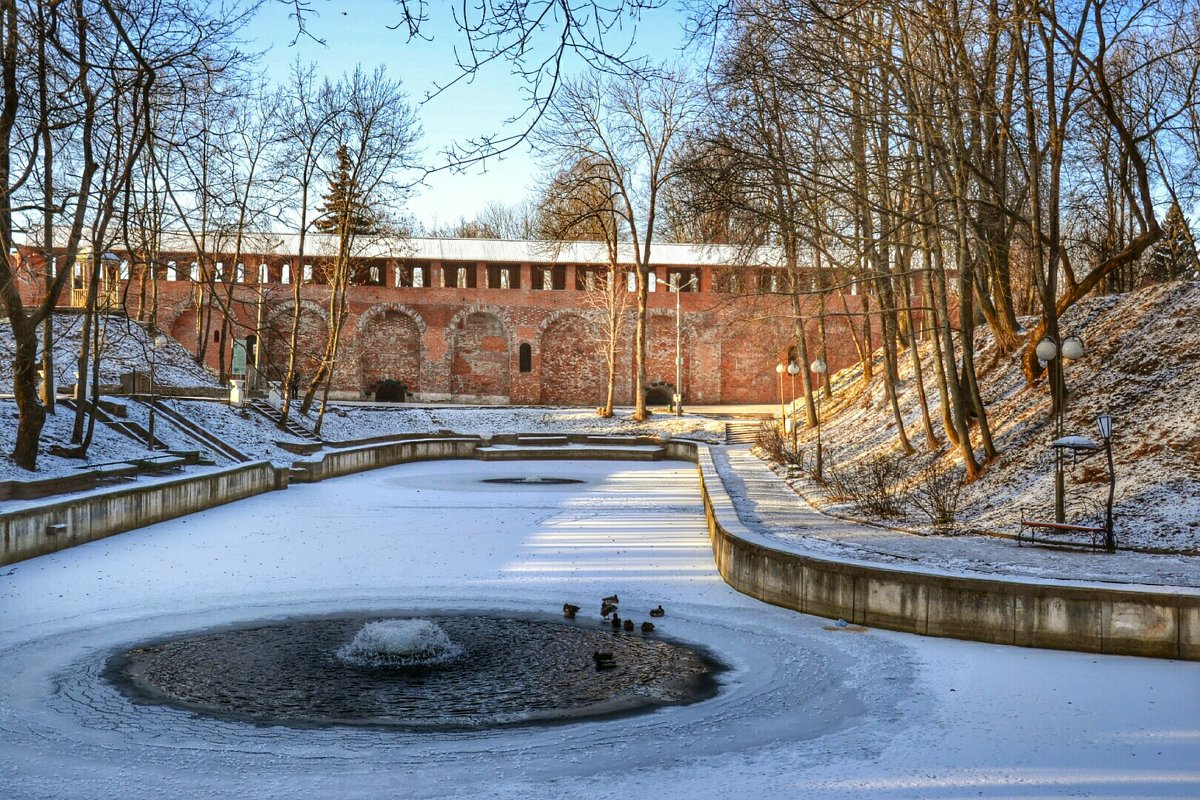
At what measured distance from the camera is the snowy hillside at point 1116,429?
411 inches

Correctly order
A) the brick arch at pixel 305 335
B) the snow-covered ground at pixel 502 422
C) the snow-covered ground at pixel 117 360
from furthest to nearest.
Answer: the brick arch at pixel 305 335
the snow-covered ground at pixel 502 422
the snow-covered ground at pixel 117 360

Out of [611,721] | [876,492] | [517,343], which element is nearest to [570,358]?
[517,343]

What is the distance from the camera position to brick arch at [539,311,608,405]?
40531mm

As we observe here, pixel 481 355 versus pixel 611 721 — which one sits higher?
pixel 481 355

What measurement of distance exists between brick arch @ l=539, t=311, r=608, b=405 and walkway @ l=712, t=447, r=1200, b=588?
2753 cm

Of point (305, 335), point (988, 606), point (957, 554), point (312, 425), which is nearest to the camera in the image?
point (988, 606)

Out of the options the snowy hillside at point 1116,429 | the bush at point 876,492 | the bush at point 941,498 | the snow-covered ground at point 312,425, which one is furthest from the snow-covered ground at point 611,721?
the snow-covered ground at point 312,425

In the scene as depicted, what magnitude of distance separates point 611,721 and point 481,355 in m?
34.7

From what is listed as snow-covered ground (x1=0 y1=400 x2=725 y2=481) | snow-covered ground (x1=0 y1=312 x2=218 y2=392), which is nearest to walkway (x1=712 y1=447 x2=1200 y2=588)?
snow-covered ground (x1=0 y1=400 x2=725 y2=481)

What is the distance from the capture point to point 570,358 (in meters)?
40.7

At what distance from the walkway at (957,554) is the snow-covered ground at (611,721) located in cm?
88

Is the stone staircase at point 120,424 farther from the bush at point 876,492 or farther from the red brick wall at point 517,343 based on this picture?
the red brick wall at point 517,343

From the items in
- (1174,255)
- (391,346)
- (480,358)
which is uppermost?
(1174,255)

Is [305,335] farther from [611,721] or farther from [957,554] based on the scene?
[611,721]
